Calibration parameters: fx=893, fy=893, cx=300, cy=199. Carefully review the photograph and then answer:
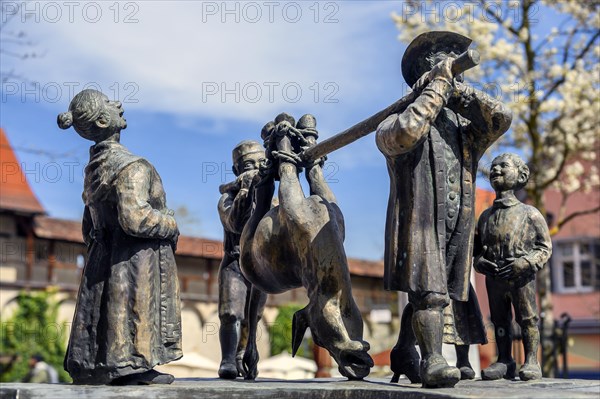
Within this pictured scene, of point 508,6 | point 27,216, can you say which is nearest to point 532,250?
point 508,6

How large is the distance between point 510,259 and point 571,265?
23424mm

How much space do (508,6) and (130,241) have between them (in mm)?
12304

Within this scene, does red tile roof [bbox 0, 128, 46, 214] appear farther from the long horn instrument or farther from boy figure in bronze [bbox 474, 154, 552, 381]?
boy figure in bronze [bbox 474, 154, 552, 381]

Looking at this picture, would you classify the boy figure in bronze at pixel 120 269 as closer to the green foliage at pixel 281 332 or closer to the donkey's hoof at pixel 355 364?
the donkey's hoof at pixel 355 364

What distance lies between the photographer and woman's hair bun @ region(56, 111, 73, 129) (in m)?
5.50

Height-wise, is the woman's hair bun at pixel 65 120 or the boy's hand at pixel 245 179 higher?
the woman's hair bun at pixel 65 120

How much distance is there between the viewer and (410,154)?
16.3 ft

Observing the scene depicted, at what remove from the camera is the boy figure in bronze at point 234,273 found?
21.3ft

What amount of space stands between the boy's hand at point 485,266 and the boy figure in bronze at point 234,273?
167 centimetres

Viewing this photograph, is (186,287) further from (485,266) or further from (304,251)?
(304,251)

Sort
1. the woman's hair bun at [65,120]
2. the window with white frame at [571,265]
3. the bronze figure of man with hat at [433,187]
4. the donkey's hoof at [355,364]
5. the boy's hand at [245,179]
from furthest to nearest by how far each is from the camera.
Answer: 1. the window with white frame at [571,265]
2. the boy's hand at [245,179]
3. the woman's hair bun at [65,120]
4. the donkey's hoof at [355,364]
5. the bronze figure of man with hat at [433,187]

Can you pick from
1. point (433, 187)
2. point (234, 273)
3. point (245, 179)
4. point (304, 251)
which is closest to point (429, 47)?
point (433, 187)

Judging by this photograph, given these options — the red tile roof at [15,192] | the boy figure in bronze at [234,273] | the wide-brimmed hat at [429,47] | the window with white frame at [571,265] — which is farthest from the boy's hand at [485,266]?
the window with white frame at [571,265]

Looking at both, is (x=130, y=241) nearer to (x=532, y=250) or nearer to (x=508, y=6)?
(x=532, y=250)
